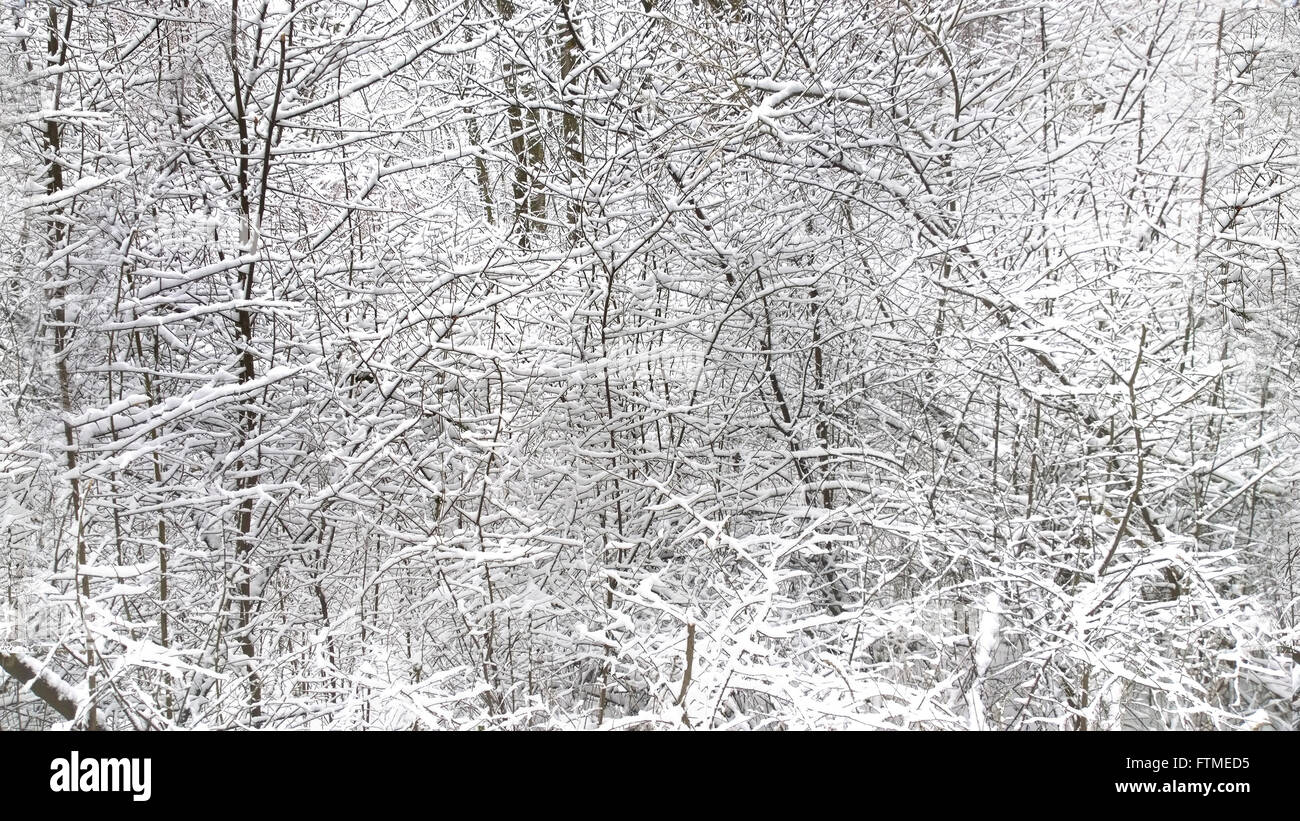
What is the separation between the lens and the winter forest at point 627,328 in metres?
3.17

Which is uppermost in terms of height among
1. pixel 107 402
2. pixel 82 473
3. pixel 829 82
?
pixel 829 82

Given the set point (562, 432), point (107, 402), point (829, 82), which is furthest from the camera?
point (562, 432)

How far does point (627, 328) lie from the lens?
3682 mm

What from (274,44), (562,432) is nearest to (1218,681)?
(562,432)

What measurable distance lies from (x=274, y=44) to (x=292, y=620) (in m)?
2.89

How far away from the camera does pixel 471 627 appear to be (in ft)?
10.9

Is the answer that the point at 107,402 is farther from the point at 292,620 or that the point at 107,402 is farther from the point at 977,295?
the point at 977,295

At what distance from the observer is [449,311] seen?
361cm

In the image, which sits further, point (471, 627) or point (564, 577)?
point (564, 577)

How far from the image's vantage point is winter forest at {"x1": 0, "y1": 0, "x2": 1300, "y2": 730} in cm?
317

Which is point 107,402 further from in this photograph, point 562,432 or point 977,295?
point 977,295

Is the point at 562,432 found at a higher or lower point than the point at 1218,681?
higher
